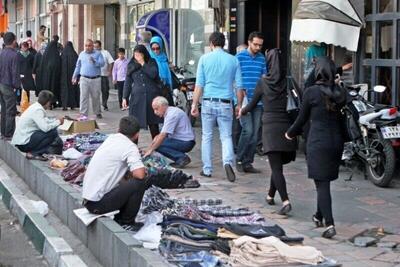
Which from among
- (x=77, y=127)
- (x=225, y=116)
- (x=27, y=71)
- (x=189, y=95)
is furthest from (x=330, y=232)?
(x=27, y=71)

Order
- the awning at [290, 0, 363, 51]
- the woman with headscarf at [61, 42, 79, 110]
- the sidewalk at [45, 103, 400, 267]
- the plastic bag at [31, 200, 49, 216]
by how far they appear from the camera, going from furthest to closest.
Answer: the woman with headscarf at [61, 42, 79, 110] < the awning at [290, 0, 363, 51] < the plastic bag at [31, 200, 49, 216] < the sidewalk at [45, 103, 400, 267]

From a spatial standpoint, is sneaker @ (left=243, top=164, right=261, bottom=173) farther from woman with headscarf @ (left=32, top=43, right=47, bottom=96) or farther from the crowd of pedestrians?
woman with headscarf @ (left=32, top=43, right=47, bottom=96)

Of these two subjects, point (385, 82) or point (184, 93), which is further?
point (184, 93)

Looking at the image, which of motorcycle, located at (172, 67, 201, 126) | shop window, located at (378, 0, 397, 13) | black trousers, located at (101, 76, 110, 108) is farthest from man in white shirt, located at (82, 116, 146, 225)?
black trousers, located at (101, 76, 110, 108)

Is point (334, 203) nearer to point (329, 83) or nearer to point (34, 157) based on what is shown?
point (329, 83)

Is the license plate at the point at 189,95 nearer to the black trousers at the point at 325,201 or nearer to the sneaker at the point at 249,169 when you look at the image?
the sneaker at the point at 249,169

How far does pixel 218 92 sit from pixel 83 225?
10.3ft

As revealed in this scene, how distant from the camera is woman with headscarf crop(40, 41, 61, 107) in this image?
752 inches

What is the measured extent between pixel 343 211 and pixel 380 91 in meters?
2.35

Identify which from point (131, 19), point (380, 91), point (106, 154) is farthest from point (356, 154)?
point (131, 19)

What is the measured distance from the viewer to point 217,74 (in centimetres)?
973

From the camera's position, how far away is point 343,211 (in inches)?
325

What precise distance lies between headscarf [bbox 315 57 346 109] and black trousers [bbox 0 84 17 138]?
7124 millimetres

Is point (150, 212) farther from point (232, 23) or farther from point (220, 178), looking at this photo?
point (232, 23)
